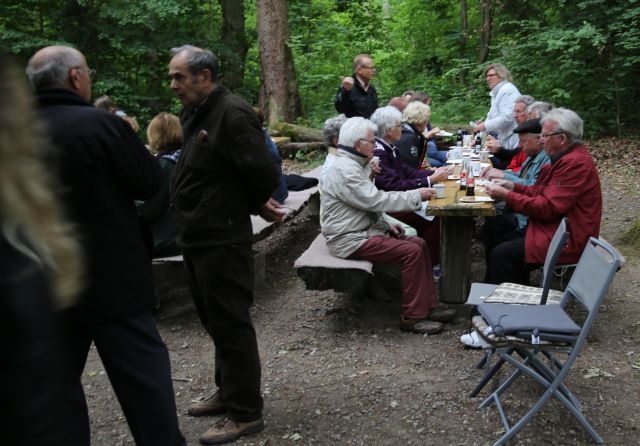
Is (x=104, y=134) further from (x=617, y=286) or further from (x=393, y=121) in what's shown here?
(x=617, y=286)

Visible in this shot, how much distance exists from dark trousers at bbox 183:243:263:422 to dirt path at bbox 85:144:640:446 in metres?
A: 0.23

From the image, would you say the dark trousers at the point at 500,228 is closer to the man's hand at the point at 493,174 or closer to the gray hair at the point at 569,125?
the man's hand at the point at 493,174

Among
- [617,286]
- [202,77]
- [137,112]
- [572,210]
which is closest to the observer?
[202,77]

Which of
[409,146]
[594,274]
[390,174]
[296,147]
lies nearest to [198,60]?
[594,274]

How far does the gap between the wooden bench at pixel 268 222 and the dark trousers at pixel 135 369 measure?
74.9 inches

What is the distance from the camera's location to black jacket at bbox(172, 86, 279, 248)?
10.1 feet

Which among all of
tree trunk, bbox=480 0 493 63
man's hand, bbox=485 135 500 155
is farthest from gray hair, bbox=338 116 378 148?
tree trunk, bbox=480 0 493 63

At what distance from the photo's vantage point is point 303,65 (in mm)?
15148

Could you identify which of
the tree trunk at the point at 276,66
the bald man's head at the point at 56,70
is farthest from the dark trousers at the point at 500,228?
the tree trunk at the point at 276,66

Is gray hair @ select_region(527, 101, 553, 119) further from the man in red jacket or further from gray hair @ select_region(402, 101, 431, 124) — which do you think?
the man in red jacket

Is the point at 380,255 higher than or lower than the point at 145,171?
lower

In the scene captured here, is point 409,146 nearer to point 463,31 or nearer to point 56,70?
point 56,70

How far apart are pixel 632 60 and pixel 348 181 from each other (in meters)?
8.34

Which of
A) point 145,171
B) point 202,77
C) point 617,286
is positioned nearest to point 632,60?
point 617,286
